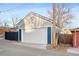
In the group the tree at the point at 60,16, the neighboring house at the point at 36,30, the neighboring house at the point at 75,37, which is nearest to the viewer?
the tree at the point at 60,16

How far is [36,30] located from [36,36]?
525mm

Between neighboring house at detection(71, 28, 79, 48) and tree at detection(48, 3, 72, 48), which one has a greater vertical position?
tree at detection(48, 3, 72, 48)

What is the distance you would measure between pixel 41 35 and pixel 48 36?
2.15 feet

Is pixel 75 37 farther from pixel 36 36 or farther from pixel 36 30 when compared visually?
pixel 36 30

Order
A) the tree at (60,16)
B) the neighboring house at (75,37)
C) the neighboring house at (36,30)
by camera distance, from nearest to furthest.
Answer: the tree at (60,16) → the neighboring house at (75,37) → the neighboring house at (36,30)

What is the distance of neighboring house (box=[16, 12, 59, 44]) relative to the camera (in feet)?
58.5

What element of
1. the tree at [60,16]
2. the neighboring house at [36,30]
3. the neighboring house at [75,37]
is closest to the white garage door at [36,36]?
the neighboring house at [36,30]

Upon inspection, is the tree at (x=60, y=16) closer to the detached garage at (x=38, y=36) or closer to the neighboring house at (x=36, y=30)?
the neighboring house at (x=36, y=30)

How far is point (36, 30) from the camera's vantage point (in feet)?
60.5

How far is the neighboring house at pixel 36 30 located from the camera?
1784cm

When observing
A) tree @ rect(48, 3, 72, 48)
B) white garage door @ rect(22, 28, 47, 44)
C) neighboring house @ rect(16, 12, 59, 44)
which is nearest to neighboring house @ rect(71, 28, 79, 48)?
tree @ rect(48, 3, 72, 48)

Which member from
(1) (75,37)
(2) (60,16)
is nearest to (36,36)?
(2) (60,16)

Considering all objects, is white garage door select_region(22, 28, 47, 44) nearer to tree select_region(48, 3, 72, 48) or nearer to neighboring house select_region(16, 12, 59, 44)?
neighboring house select_region(16, 12, 59, 44)

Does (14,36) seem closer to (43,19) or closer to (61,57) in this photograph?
(43,19)
